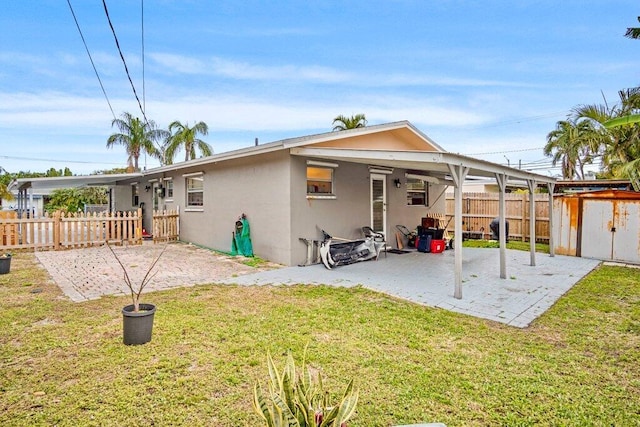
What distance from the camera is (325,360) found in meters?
3.57

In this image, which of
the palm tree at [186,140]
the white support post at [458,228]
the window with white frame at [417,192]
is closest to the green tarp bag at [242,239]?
the white support post at [458,228]

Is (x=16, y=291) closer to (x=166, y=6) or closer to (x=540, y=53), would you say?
(x=166, y=6)

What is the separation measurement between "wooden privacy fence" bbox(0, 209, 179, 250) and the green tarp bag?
4.31 metres

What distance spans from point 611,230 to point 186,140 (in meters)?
23.5

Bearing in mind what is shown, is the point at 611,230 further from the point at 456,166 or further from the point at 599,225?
the point at 456,166

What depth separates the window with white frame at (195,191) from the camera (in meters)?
12.3

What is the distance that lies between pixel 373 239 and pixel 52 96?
16032 mm

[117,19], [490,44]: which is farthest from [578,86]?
[117,19]

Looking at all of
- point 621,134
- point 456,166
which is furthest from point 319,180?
point 621,134

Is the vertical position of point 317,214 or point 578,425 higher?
point 317,214

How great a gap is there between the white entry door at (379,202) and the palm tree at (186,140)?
1748cm

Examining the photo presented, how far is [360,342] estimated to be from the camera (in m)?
4.04

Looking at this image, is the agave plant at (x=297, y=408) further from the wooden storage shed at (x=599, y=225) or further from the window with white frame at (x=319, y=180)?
the wooden storage shed at (x=599, y=225)

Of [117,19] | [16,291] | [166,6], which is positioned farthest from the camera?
[166,6]
